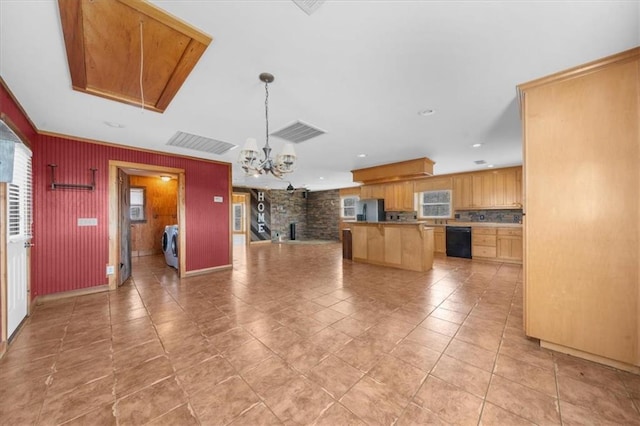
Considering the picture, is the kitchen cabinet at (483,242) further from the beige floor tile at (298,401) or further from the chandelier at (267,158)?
the beige floor tile at (298,401)

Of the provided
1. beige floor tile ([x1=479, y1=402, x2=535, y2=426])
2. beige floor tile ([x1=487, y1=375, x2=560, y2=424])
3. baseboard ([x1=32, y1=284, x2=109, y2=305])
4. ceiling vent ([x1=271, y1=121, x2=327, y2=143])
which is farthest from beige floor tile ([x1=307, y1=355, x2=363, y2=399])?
baseboard ([x1=32, y1=284, x2=109, y2=305])

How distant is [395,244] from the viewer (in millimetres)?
5137

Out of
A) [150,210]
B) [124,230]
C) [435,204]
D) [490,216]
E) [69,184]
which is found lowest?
[124,230]

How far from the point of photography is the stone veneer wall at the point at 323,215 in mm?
10539

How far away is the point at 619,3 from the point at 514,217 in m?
5.94

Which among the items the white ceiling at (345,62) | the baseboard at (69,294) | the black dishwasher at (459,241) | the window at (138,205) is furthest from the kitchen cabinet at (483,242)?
the window at (138,205)

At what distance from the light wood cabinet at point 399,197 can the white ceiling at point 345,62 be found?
391 cm

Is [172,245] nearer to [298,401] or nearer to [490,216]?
[298,401]

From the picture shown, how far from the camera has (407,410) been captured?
4.61 feet

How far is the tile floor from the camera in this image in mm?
1400

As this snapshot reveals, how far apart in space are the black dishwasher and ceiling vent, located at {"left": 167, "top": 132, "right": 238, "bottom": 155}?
5.82 meters

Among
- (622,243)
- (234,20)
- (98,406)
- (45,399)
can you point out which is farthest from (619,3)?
(45,399)

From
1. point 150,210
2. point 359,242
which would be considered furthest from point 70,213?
point 359,242

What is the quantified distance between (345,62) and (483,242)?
5980 millimetres
